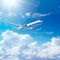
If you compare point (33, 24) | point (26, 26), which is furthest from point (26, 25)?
point (33, 24)

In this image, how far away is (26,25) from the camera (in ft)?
646

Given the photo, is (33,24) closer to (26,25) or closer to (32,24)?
(32,24)

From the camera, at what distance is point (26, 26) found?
196m

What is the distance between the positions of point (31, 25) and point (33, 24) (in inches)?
159

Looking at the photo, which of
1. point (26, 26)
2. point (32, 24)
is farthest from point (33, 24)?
point (26, 26)

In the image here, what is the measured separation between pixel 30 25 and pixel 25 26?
397 inches

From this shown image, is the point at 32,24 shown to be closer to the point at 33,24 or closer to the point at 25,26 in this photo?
the point at 33,24

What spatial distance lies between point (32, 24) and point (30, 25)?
4398 millimetres

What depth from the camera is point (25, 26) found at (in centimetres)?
19775

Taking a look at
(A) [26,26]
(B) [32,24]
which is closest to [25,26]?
(A) [26,26]

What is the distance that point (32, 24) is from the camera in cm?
18962

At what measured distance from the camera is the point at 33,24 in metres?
189

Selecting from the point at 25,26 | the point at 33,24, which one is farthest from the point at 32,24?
the point at 25,26

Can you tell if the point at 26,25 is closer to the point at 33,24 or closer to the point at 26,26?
the point at 26,26
